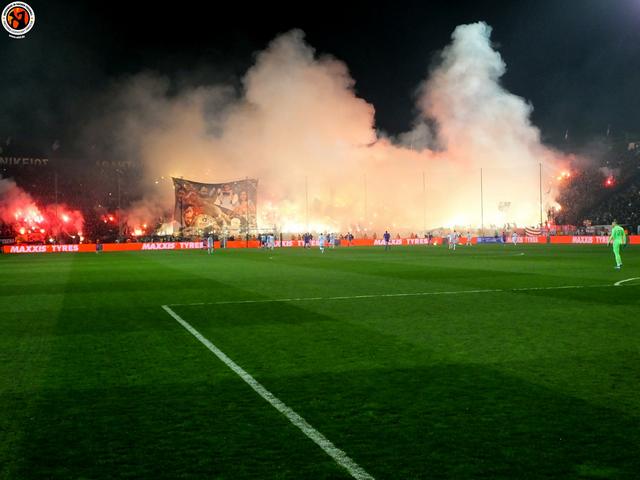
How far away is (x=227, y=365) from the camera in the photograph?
8.45m

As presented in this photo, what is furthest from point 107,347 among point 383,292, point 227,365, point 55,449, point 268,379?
point 383,292

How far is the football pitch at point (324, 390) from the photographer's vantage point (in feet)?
16.0

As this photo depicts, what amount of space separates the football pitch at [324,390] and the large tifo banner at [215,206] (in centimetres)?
6298

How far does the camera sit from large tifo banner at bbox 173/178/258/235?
77812 millimetres

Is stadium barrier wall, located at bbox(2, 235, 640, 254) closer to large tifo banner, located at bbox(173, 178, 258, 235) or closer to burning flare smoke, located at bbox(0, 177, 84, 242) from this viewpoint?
large tifo banner, located at bbox(173, 178, 258, 235)

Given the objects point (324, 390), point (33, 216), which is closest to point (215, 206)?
point (33, 216)

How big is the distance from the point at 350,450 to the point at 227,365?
364 centimetres
